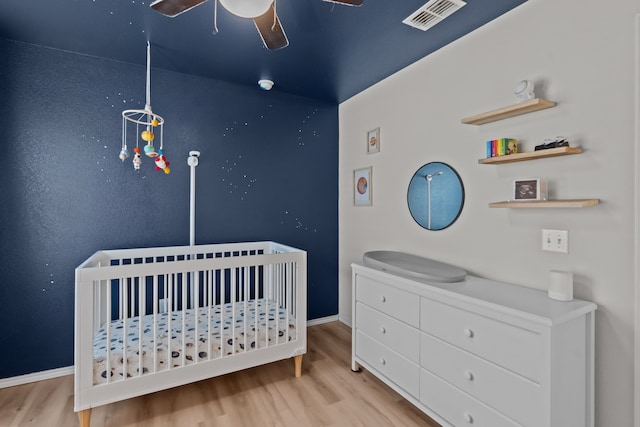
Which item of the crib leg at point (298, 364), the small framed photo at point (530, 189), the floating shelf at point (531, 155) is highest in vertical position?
the floating shelf at point (531, 155)

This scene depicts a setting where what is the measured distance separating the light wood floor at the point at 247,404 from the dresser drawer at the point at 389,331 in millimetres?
365

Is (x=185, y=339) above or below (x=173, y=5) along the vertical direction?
below

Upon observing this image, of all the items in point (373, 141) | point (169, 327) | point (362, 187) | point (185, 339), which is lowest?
point (185, 339)

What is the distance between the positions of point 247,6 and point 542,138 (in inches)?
62.6

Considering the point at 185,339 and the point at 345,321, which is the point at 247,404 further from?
the point at 345,321

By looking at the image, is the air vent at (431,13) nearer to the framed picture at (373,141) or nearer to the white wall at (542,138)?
the white wall at (542,138)

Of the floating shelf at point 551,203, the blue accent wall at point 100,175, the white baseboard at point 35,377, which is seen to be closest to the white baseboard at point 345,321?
the blue accent wall at point 100,175

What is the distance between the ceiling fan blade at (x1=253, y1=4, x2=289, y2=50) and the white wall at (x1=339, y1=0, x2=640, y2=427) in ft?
4.19

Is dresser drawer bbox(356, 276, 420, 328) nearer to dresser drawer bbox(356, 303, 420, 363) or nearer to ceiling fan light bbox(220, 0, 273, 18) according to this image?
dresser drawer bbox(356, 303, 420, 363)

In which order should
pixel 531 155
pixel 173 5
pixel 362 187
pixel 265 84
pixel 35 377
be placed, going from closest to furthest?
pixel 173 5 → pixel 531 155 → pixel 35 377 → pixel 265 84 → pixel 362 187

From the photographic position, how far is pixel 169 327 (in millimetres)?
1861

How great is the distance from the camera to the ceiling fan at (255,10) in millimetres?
1138

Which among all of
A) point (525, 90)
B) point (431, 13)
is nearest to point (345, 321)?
point (525, 90)

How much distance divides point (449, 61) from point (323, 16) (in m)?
0.95
